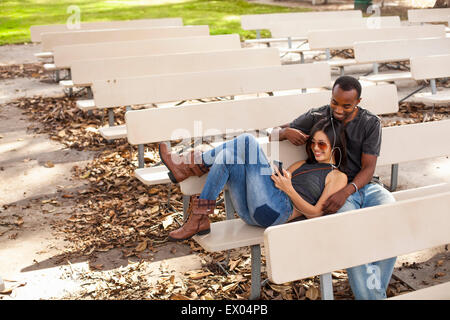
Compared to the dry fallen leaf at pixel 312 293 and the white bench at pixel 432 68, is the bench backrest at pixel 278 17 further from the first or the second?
the dry fallen leaf at pixel 312 293

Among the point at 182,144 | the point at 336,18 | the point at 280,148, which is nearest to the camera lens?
the point at 280,148

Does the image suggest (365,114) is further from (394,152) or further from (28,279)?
(28,279)

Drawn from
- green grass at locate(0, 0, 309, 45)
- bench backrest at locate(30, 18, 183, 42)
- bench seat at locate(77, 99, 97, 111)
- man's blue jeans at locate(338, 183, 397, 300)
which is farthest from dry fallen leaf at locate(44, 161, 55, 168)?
green grass at locate(0, 0, 309, 45)

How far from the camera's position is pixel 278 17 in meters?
10.4

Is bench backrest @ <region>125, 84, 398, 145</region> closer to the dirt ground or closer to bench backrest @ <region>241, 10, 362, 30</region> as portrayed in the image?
the dirt ground

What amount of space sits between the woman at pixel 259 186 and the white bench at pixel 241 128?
103 millimetres

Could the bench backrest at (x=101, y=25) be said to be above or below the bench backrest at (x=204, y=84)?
above

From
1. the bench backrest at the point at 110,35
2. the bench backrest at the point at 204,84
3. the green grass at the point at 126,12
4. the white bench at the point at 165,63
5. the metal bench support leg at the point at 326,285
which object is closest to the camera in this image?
the metal bench support leg at the point at 326,285

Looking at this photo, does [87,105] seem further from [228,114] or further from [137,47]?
[228,114]

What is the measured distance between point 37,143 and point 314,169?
12.6ft

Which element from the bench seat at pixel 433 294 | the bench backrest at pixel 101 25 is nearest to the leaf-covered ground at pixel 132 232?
the bench seat at pixel 433 294

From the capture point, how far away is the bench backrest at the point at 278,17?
9.93 meters

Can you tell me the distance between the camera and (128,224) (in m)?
4.54

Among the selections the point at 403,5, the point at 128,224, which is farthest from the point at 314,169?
the point at 403,5
